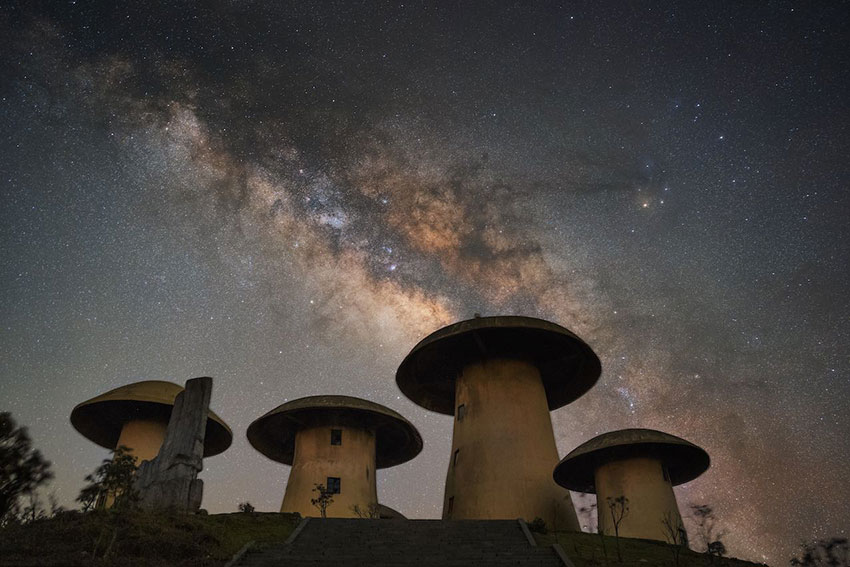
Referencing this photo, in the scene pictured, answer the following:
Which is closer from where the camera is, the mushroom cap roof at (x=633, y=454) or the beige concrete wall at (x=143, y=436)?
the mushroom cap roof at (x=633, y=454)

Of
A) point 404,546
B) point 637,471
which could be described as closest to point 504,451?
point 637,471

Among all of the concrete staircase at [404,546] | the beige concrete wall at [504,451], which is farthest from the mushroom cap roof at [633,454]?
the concrete staircase at [404,546]

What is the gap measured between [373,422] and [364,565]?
1752 centimetres

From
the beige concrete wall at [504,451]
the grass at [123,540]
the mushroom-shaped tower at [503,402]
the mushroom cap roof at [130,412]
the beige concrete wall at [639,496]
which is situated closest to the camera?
the grass at [123,540]

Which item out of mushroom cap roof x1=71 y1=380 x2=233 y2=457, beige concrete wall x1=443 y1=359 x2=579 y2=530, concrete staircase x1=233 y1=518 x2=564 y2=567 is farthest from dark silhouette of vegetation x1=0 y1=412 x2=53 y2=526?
beige concrete wall x1=443 y1=359 x2=579 y2=530

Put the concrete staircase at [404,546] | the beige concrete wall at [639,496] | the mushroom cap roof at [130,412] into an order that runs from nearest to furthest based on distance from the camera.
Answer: the concrete staircase at [404,546] < the beige concrete wall at [639,496] < the mushroom cap roof at [130,412]

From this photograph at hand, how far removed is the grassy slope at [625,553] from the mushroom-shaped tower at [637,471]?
4.33 meters

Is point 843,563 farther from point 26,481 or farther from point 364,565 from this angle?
point 26,481

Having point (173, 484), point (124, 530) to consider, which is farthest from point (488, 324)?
point (124, 530)

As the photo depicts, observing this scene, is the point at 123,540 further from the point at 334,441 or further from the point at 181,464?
the point at 334,441

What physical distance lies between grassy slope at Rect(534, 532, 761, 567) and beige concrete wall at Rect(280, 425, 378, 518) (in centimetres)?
1247

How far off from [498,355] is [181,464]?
14.7 m

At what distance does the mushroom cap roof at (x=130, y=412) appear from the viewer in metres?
30.6

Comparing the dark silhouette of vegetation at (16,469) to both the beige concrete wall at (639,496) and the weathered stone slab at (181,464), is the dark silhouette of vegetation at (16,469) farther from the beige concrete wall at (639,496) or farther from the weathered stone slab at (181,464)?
the beige concrete wall at (639,496)
